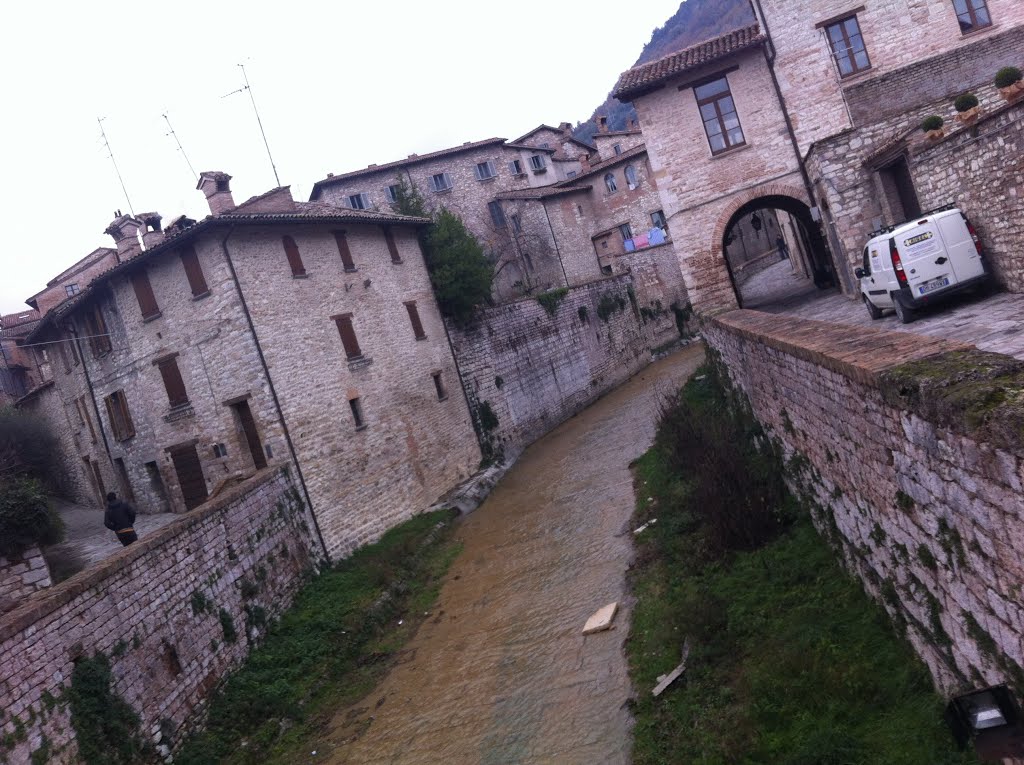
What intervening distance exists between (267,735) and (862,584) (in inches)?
350

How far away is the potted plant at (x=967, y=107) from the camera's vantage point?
13703 mm

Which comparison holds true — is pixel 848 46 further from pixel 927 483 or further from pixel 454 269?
pixel 927 483

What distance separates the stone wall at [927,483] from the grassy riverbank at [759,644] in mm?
378

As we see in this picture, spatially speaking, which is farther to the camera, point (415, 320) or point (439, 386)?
point (439, 386)

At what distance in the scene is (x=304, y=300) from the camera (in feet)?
64.8

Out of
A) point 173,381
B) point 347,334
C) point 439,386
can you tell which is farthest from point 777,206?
point 173,381

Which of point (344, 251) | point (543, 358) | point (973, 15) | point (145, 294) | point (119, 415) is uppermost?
point (973, 15)

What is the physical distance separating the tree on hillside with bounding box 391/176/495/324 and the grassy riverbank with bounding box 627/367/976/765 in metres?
13.6

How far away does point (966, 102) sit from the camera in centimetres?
1379

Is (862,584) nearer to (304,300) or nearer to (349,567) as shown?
(349,567)

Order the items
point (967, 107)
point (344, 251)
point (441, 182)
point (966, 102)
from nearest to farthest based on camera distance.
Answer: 1. point (966, 102)
2. point (967, 107)
3. point (344, 251)
4. point (441, 182)

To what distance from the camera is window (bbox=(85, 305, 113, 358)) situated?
21891 millimetres

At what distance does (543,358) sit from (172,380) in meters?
13.9

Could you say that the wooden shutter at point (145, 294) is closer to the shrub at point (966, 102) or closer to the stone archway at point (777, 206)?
the stone archway at point (777, 206)
